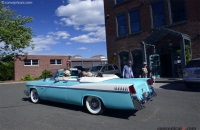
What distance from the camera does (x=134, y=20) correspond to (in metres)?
20.3

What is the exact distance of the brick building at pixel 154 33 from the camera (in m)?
16.1

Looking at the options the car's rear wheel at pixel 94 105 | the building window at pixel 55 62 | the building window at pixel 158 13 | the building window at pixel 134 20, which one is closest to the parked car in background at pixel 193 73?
the car's rear wheel at pixel 94 105

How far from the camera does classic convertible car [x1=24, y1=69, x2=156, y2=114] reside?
18.4 ft

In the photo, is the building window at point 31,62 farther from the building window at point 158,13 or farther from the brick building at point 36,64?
the building window at point 158,13

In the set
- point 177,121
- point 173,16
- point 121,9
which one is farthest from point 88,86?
point 121,9

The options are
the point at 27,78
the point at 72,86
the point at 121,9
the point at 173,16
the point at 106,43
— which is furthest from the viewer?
the point at 27,78

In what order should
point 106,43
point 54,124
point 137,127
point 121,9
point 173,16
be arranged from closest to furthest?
point 137,127 < point 54,124 < point 173,16 < point 121,9 < point 106,43

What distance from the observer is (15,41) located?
1121 inches

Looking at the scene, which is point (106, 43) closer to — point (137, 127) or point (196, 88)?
point (196, 88)

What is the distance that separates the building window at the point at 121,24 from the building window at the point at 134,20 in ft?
2.92

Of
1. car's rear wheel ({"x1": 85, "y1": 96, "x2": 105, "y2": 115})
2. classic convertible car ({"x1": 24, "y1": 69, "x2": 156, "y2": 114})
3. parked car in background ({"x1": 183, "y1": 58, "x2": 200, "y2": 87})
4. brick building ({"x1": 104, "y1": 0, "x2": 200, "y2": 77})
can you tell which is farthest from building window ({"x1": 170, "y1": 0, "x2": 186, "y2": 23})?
car's rear wheel ({"x1": 85, "y1": 96, "x2": 105, "y2": 115})

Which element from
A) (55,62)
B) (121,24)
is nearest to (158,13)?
(121,24)

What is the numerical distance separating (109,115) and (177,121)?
78.5 inches

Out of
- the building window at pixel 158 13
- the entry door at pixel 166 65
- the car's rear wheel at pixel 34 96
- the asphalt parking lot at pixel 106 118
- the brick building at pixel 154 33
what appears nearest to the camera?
the asphalt parking lot at pixel 106 118
